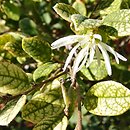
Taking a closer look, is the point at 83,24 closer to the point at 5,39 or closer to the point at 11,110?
the point at 11,110

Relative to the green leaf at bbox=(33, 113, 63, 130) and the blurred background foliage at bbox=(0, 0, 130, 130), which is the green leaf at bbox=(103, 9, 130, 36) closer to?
the green leaf at bbox=(33, 113, 63, 130)

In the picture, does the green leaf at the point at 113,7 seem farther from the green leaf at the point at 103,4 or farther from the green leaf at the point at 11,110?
the green leaf at the point at 11,110

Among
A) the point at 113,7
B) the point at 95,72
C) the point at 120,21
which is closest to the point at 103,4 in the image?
the point at 113,7

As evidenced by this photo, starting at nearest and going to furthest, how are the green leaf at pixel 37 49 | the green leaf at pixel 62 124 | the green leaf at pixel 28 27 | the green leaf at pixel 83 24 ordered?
the green leaf at pixel 83 24 < the green leaf at pixel 62 124 < the green leaf at pixel 37 49 < the green leaf at pixel 28 27

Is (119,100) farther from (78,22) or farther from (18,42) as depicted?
(18,42)

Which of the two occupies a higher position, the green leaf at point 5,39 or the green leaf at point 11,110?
the green leaf at point 5,39

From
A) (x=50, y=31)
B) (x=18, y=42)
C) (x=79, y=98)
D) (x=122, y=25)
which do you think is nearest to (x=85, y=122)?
(x=50, y=31)

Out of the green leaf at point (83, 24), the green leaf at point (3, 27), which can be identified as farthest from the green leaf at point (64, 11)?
the green leaf at point (3, 27)

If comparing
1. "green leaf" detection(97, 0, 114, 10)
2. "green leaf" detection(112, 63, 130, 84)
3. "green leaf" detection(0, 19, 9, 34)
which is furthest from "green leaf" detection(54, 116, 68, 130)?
"green leaf" detection(0, 19, 9, 34)
